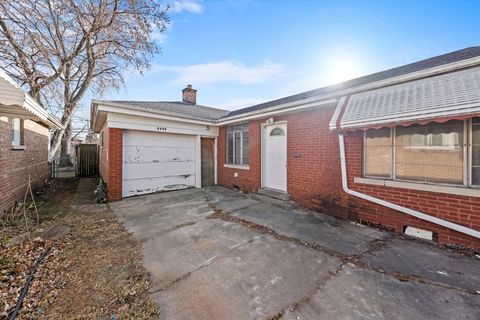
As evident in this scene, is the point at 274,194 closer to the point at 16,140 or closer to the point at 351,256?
the point at 351,256

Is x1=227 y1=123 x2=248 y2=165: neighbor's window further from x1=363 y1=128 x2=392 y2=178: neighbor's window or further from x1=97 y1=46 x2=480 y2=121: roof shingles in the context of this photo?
x1=363 y1=128 x2=392 y2=178: neighbor's window

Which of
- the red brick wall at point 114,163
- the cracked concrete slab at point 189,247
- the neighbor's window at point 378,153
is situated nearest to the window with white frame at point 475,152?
the neighbor's window at point 378,153

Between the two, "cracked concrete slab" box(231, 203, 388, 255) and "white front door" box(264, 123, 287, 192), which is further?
"white front door" box(264, 123, 287, 192)

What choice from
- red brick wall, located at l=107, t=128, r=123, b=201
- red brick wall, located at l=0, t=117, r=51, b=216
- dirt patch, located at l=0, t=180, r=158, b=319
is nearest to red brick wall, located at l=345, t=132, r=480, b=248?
dirt patch, located at l=0, t=180, r=158, b=319

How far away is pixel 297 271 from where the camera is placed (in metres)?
2.82

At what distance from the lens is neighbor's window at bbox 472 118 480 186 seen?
11.1ft

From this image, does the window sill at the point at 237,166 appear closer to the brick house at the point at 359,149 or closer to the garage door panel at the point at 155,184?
the brick house at the point at 359,149

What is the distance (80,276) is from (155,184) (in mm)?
5187

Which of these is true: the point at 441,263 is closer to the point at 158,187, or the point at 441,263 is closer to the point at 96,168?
the point at 158,187

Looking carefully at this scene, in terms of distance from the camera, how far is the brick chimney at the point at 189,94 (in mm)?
13527

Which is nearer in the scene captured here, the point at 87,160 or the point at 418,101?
the point at 418,101

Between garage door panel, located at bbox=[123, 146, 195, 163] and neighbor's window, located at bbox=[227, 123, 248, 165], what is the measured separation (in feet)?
5.78

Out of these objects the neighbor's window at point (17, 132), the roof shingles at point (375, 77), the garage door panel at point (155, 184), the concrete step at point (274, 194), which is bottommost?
the concrete step at point (274, 194)

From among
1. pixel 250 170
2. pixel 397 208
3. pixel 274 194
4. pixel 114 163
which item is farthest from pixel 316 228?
pixel 114 163
